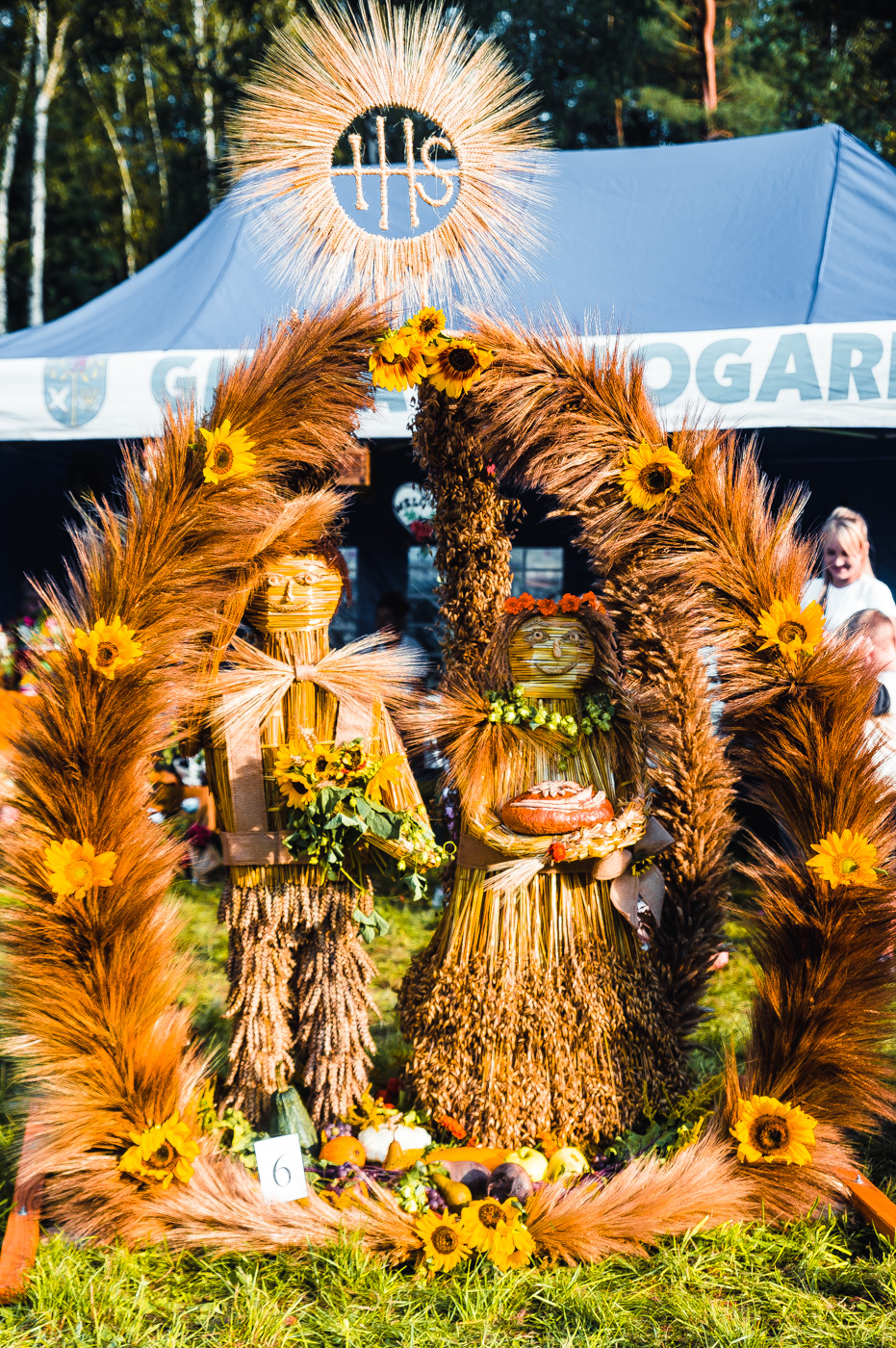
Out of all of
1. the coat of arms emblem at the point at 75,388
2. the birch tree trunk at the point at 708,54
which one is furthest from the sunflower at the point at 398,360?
the birch tree trunk at the point at 708,54

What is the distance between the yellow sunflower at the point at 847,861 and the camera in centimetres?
199

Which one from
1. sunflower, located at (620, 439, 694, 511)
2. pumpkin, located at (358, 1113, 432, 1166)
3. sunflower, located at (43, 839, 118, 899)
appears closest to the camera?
sunflower, located at (43, 839, 118, 899)

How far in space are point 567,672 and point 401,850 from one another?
1.76ft

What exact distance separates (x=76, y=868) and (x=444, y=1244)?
102cm

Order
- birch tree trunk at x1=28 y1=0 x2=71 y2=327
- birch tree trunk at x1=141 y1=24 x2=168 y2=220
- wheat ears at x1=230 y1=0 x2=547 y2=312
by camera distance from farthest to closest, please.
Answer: birch tree trunk at x1=141 y1=24 x2=168 y2=220 < birch tree trunk at x1=28 y1=0 x2=71 y2=327 < wheat ears at x1=230 y1=0 x2=547 y2=312

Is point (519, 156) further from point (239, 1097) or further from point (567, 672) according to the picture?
point (239, 1097)

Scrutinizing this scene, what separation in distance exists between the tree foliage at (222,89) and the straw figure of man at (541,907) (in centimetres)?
1113

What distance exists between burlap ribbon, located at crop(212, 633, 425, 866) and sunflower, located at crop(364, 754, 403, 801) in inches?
2.8

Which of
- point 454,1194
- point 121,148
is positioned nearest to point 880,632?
point 454,1194

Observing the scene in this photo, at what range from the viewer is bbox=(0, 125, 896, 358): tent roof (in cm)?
451

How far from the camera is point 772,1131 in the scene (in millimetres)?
2053

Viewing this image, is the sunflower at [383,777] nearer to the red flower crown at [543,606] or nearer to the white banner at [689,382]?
the red flower crown at [543,606]

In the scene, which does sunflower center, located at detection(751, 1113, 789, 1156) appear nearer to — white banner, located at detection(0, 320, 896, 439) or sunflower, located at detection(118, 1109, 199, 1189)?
sunflower, located at detection(118, 1109, 199, 1189)

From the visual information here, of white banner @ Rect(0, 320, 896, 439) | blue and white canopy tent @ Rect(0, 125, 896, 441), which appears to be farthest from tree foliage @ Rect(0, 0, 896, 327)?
white banner @ Rect(0, 320, 896, 439)
